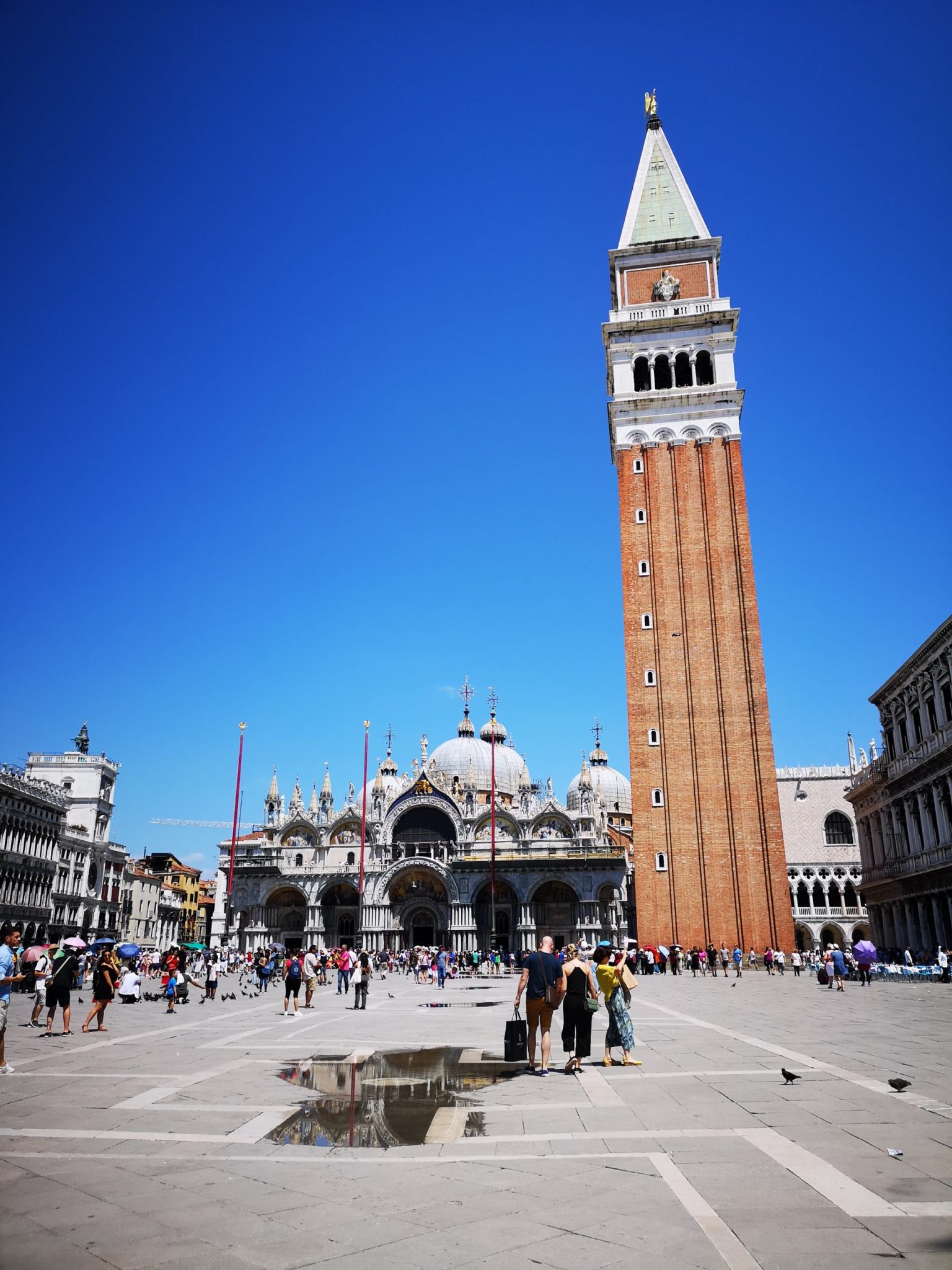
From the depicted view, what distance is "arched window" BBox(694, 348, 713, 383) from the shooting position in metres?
49.1

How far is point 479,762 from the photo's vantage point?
71.5 m

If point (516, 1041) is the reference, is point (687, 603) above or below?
above

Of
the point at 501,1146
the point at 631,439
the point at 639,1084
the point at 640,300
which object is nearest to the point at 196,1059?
the point at 639,1084

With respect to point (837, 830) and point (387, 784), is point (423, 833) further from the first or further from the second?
point (837, 830)

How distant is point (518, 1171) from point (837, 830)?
60.5 meters

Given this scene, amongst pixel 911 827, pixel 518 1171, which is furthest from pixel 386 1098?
pixel 911 827

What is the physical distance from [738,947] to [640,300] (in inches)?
1374

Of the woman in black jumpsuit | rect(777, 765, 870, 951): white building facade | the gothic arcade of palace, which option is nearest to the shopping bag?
the woman in black jumpsuit

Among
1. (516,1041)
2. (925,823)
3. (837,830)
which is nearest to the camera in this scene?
(516,1041)

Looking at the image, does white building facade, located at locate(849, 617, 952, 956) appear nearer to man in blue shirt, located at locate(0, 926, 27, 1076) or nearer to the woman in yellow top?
the woman in yellow top

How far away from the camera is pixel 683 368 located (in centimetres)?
4978

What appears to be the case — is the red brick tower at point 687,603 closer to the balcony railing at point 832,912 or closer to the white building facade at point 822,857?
the white building facade at point 822,857

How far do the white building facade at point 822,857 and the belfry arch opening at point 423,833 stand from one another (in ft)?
72.2

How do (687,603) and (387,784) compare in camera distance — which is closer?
(687,603)
